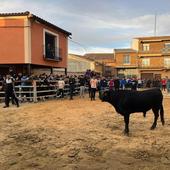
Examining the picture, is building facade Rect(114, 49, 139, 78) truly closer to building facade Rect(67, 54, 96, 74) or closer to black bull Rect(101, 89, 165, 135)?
building facade Rect(67, 54, 96, 74)

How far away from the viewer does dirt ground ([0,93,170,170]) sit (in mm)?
7234

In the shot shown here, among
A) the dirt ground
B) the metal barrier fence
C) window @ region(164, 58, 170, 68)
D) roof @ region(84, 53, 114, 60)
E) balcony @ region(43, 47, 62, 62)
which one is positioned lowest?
the dirt ground

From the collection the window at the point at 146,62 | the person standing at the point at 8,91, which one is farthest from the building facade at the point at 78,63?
the person standing at the point at 8,91

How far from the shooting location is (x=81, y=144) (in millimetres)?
8812

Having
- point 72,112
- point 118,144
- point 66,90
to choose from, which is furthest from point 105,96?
point 66,90

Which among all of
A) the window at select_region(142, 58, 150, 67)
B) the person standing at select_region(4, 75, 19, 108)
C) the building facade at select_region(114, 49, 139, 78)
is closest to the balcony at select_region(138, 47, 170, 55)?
the window at select_region(142, 58, 150, 67)

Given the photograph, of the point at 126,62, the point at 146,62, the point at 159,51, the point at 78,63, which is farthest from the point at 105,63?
the point at 78,63

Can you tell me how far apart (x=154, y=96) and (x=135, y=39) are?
198 feet

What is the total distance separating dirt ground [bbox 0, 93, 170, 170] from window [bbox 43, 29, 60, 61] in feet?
46.8

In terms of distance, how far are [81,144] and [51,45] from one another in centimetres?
2068

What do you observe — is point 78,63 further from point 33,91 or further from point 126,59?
point 33,91

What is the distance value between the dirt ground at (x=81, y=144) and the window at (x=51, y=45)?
14.3 meters

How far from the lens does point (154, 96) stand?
1069 centimetres

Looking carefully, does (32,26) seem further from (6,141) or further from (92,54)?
(92,54)
